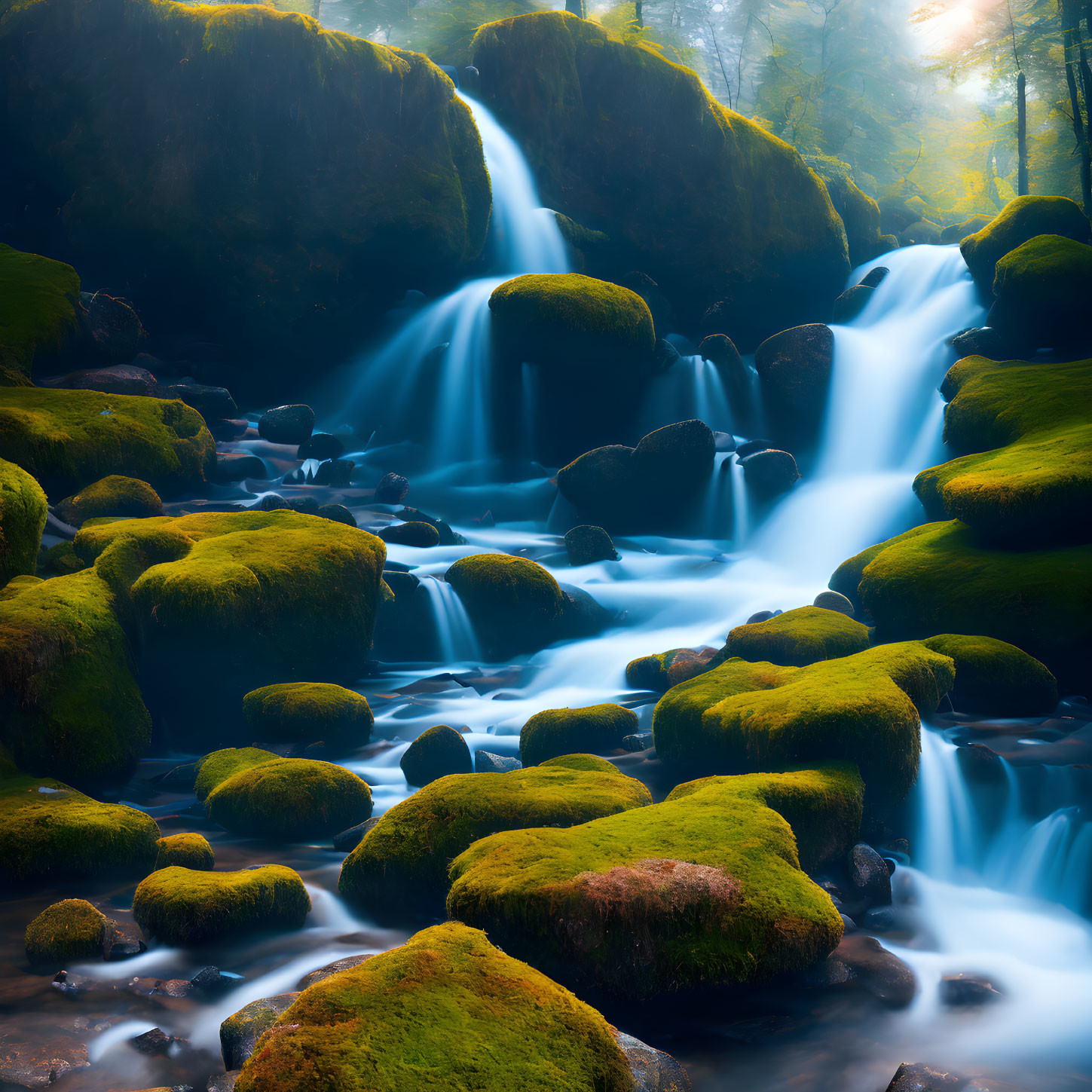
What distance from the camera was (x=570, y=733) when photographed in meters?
8.68

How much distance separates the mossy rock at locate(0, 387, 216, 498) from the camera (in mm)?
11586

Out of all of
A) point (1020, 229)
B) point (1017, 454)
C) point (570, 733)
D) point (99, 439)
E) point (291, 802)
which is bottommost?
point (570, 733)

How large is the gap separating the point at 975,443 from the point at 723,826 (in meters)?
10.4

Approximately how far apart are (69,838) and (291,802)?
163cm

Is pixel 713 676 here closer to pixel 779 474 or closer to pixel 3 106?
pixel 779 474

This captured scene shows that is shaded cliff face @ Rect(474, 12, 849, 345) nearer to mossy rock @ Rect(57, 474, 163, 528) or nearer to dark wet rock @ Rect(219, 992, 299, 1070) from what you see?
mossy rock @ Rect(57, 474, 163, 528)

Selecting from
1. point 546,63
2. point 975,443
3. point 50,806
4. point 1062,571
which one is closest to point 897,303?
point 975,443

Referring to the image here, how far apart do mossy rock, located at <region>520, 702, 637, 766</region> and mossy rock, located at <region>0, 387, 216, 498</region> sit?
310 inches

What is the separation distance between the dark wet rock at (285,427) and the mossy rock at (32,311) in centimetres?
385

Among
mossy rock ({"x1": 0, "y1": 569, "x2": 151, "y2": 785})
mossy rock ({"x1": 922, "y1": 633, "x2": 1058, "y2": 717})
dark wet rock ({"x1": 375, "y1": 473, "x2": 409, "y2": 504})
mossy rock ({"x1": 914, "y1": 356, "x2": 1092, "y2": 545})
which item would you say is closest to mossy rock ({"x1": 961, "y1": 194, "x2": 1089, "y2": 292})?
mossy rock ({"x1": 914, "y1": 356, "x2": 1092, "y2": 545})

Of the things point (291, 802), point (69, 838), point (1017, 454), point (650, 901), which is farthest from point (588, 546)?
point (650, 901)

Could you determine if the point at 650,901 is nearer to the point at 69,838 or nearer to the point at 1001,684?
the point at 69,838

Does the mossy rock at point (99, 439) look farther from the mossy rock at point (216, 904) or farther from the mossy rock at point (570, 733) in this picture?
the mossy rock at point (216, 904)

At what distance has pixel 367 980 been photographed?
3424 millimetres
